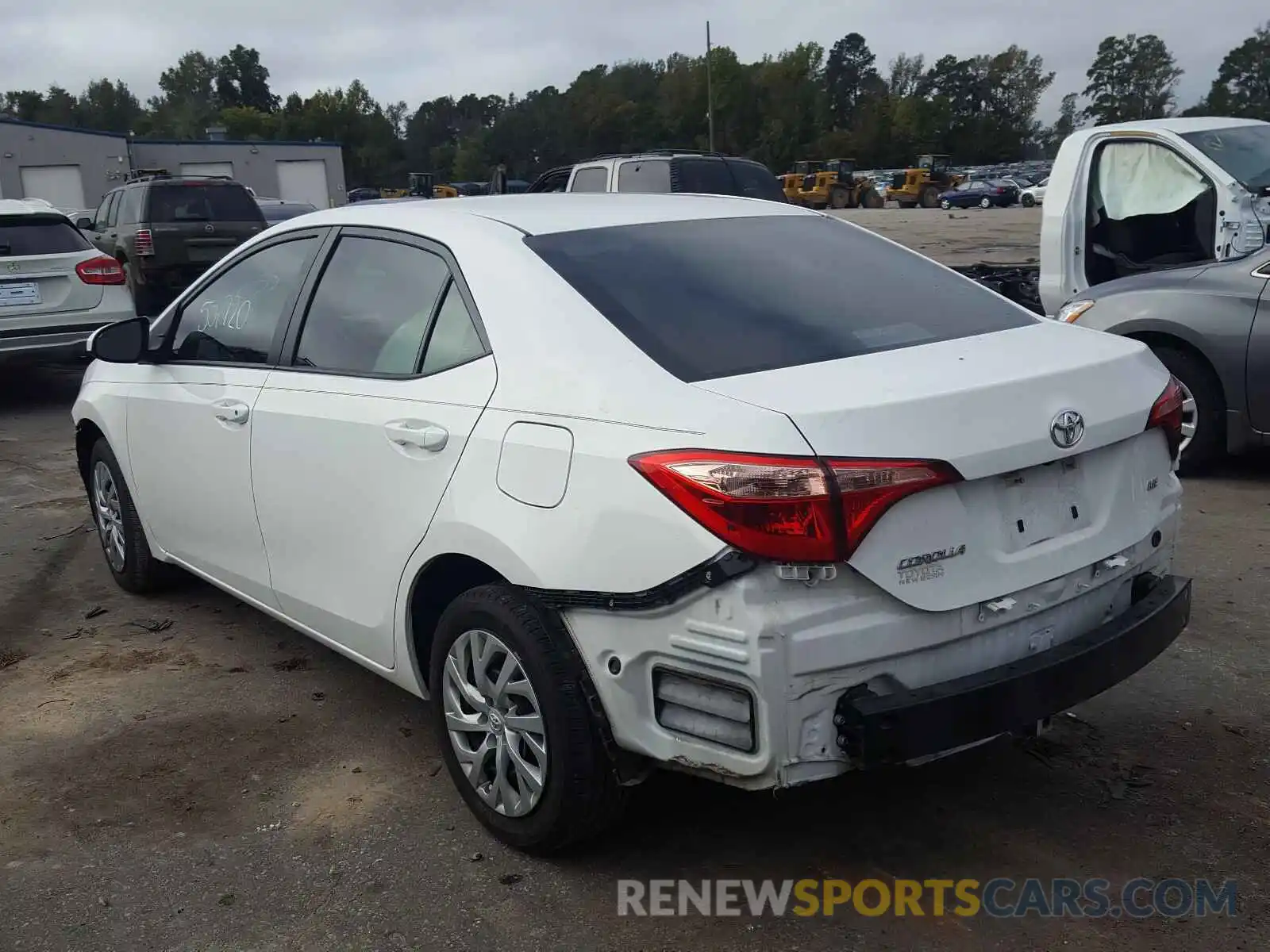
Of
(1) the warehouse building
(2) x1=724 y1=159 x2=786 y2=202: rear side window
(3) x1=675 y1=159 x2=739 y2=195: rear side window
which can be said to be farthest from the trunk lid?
(1) the warehouse building

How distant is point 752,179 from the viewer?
13.3 m

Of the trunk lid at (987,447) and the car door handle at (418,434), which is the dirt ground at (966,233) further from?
the car door handle at (418,434)

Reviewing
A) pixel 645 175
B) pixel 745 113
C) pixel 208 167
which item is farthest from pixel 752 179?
pixel 745 113

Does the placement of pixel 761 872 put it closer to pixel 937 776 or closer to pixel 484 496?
pixel 937 776

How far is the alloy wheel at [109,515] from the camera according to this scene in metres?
5.24

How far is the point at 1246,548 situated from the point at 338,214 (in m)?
4.08

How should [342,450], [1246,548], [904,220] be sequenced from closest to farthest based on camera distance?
1. [342,450]
2. [1246,548]
3. [904,220]

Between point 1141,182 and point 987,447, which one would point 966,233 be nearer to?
point 1141,182

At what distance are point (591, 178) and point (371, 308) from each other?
10.5 m

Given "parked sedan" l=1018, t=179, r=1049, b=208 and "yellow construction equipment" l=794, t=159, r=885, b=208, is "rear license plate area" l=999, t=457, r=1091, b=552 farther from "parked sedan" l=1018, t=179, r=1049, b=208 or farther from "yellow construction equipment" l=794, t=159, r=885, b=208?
"yellow construction equipment" l=794, t=159, r=885, b=208

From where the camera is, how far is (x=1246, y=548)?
211 inches

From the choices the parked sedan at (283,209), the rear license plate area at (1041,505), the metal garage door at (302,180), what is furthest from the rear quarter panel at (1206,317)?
the metal garage door at (302,180)

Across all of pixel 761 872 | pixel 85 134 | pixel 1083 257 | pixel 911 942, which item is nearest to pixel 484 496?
pixel 761 872

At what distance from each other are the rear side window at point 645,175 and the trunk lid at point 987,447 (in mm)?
10068
